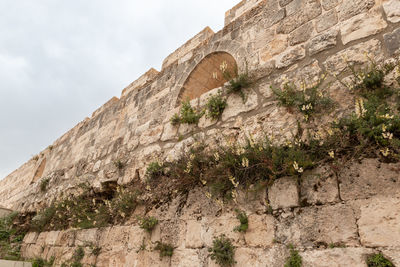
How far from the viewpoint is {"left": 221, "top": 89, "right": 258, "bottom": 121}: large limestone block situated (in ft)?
9.22

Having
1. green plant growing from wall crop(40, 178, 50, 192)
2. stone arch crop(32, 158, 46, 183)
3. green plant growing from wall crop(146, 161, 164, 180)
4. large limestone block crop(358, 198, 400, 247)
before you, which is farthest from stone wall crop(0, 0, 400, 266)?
stone arch crop(32, 158, 46, 183)

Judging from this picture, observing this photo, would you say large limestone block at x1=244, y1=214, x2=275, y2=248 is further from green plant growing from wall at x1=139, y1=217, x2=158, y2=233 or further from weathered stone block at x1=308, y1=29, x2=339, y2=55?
→ weathered stone block at x1=308, y1=29, x2=339, y2=55

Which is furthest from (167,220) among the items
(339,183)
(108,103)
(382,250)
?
(108,103)

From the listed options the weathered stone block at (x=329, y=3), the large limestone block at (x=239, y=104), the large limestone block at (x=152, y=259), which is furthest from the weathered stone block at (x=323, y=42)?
the large limestone block at (x=152, y=259)

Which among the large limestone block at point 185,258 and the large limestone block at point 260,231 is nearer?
the large limestone block at point 260,231

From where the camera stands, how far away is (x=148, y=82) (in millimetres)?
5105

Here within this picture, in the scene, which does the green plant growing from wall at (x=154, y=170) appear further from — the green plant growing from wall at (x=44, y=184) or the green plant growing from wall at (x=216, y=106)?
the green plant growing from wall at (x=44, y=184)

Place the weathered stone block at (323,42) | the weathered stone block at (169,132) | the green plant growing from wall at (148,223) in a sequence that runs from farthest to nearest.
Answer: the weathered stone block at (169,132) < the green plant growing from wall at (148,223) < the weathered stone block at (323,42)

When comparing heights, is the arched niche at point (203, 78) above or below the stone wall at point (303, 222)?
above

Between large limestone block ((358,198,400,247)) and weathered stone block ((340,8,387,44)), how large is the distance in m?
1.47

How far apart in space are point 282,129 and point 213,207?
1043 millimetres

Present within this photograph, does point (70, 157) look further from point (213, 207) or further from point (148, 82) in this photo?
point (213, 207)

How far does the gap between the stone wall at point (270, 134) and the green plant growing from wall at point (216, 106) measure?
0.08m

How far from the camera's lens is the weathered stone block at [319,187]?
187 cm
